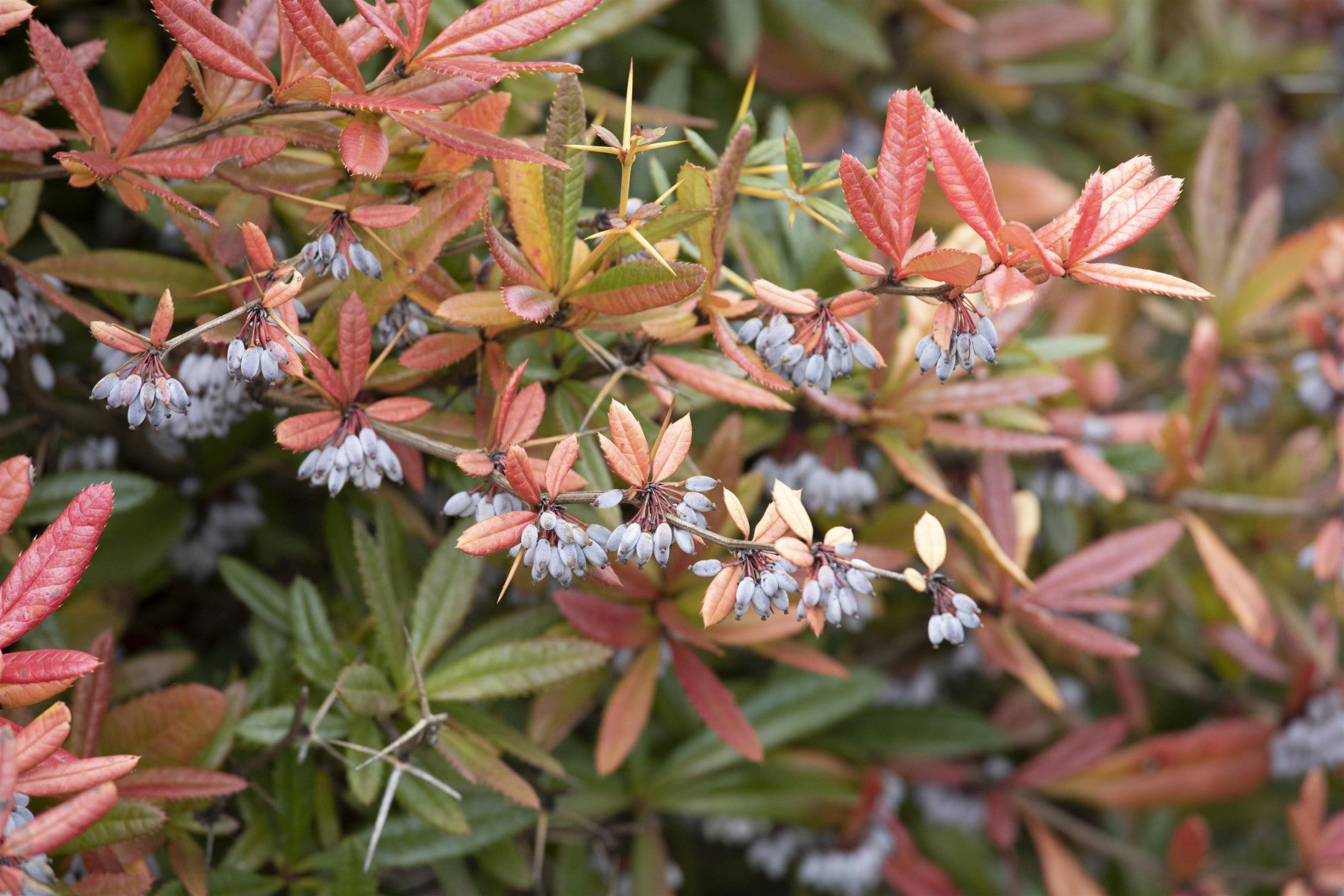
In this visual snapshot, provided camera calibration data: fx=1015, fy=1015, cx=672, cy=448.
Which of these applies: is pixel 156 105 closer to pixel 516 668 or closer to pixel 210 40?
pixel 210 40

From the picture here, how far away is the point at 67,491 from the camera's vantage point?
1.07 metres

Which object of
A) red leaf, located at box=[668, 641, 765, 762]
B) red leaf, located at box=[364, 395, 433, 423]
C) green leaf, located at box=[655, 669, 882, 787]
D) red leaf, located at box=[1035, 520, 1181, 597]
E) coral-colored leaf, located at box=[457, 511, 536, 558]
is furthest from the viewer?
green leaf, located at box=[655, 669, 882, 787]

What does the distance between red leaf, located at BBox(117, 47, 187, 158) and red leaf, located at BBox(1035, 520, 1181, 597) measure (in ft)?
3.46

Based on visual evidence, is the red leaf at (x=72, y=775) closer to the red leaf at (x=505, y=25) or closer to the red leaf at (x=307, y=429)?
the red leaf at (x=307, y=429)

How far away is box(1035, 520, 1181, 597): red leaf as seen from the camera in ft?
4.09

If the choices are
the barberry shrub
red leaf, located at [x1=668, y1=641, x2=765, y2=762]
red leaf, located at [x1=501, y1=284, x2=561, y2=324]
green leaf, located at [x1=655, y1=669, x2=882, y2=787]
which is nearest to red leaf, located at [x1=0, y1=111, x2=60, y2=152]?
the barberry shrub

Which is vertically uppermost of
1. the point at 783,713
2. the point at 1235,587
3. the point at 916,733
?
the point at 1235,587

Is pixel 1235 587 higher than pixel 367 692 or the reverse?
the reverse

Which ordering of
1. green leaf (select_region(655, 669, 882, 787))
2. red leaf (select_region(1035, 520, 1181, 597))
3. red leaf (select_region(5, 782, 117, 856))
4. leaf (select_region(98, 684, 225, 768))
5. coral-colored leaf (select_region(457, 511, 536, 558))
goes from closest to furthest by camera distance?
1. red leaf (select_region(5, 782, 117, 856))
2. coral-colored leaf (select_region(457, 511, 536, 558))
3. leaf (select_region(98, 684, 225, 768))
4. red leaf (select_region(1035, 520, 1181, 597))
5. green leaf (select_region(655, 669, 882, 787))

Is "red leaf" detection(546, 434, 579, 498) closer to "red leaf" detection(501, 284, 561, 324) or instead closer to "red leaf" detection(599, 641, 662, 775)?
"red leaf" detection(501, 284, 561, 324)

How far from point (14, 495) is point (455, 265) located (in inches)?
16.1

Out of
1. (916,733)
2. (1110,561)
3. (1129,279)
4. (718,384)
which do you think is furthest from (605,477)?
(916,733)

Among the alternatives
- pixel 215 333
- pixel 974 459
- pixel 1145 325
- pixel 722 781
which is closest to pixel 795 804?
pixel 722 781

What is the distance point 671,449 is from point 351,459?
26cm
